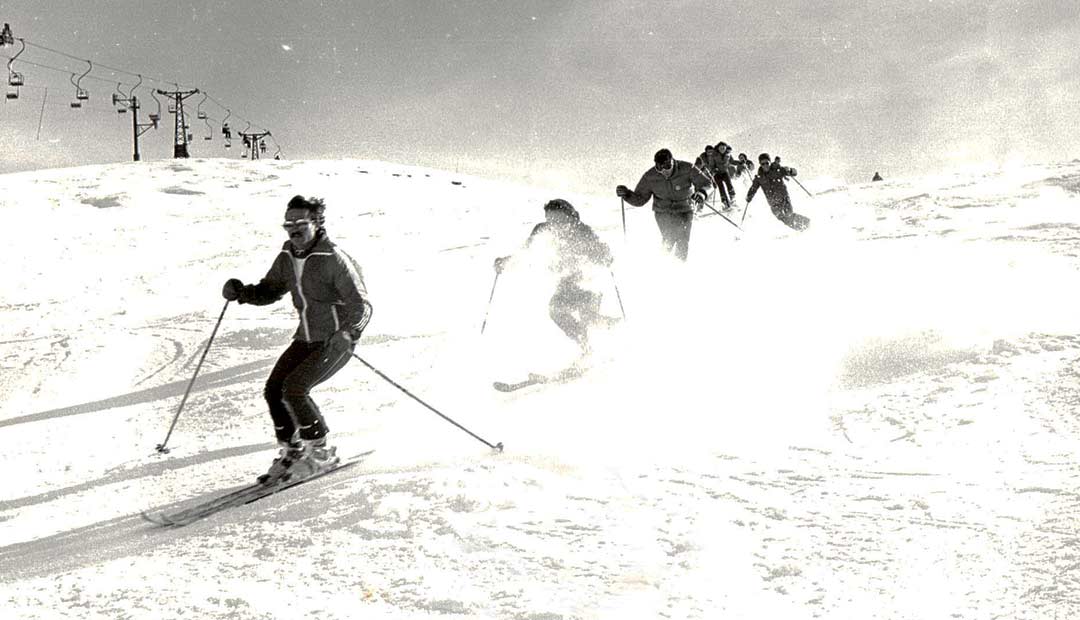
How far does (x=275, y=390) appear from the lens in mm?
5434

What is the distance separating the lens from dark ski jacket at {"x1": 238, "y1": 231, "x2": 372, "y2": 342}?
17.4 ft

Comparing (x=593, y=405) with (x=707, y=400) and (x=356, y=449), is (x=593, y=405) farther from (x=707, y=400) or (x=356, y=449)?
(x=356, y=449)

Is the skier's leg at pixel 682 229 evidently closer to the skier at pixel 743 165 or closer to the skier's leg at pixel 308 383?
the skier's leg at pixel 308 383

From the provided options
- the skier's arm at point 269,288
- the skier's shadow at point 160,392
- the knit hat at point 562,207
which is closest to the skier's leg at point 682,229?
the knit hat at point 562,207

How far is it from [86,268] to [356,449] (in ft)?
46.3

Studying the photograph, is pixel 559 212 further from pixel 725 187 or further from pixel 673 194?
pixel 725 187

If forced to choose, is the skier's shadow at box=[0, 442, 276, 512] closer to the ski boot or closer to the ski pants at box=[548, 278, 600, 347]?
the ski boot

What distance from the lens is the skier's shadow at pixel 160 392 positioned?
8.15m

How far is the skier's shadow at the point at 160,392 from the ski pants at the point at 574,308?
10.9 ft

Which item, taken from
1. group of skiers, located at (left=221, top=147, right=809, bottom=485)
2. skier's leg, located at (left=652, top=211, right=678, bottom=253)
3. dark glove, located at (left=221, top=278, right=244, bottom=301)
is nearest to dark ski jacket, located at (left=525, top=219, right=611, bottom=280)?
skier's leg, located at (left=652, top=211, right=678, bottom=253)

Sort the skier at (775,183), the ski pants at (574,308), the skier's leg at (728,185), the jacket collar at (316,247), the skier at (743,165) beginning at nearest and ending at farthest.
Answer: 1. the jacket collar at (316,247)
2. the ski pants at (574,308)
3. the skier at (775,183)
4. the skier's leg at (728,185)
5. the skier at (743,165)

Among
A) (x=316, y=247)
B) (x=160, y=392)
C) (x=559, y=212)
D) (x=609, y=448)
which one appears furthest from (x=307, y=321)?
(x=160, y=392)

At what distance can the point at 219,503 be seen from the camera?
5.10 metres

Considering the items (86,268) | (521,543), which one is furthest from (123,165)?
(521,543)
